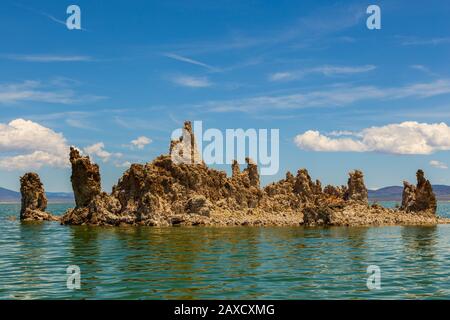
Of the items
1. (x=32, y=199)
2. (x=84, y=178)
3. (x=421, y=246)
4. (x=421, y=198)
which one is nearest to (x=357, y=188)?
(x=421, y=198)

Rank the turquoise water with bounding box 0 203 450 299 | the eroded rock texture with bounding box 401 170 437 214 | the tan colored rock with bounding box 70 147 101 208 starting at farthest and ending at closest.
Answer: the eroded rock texture with bounding box 401 170 437 214, the tan colored rock with bounding box 70 147 101 208, the turquoise water with bounding box 0 203 450 299

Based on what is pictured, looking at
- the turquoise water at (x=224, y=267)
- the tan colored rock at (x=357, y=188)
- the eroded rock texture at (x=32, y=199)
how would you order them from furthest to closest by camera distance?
the eroded rock texture at (x=32, y=199) < the tan colored rock at (x=357, y=188) < the turquoise water at (x=224, y=267)

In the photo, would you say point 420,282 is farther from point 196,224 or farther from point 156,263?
point 196,224

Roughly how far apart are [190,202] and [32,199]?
4621 centimetres

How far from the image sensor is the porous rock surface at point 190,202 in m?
102

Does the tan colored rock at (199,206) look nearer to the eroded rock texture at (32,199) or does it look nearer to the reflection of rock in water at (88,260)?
the reflection of rock in water at (88,260)

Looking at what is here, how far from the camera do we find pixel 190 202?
10656 centimetres

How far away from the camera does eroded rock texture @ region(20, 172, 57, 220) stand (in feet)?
415

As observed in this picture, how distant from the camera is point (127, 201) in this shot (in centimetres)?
10581

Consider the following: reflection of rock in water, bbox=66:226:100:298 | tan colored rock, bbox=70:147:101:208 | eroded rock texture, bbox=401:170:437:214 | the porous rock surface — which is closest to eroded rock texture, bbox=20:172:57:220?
the porous rock surface

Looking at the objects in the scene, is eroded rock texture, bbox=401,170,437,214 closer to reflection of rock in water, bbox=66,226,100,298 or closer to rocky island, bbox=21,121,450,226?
rocky island, bbox=21,121,450,226

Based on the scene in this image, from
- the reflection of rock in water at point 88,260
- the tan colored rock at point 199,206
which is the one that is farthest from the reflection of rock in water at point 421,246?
the tan colored rock at point 199,206

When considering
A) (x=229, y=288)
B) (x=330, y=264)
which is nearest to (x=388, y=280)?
(x=330, y=264)

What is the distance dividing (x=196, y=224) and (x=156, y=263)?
56465 millimetres
